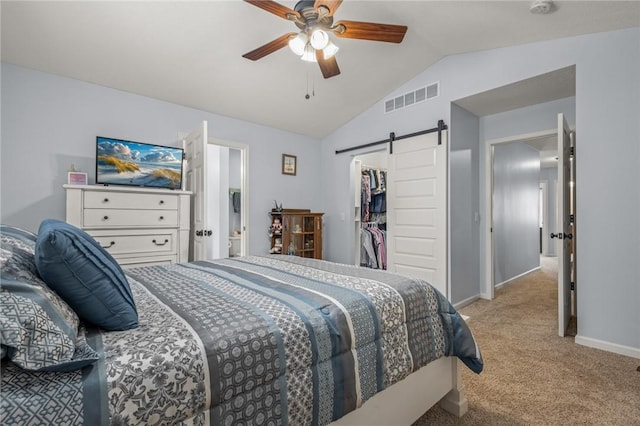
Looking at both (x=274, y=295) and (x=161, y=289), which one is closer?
(x=274, y=295)

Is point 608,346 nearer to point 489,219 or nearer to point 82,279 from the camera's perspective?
point 489,219

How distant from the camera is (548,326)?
9.73 feet

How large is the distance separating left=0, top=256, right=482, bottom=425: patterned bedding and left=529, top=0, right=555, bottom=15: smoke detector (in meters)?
2.39

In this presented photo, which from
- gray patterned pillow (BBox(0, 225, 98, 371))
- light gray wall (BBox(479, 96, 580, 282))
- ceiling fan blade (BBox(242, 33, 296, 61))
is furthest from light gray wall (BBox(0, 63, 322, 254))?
light gray wall (BBox(479, 96, 580, 282))

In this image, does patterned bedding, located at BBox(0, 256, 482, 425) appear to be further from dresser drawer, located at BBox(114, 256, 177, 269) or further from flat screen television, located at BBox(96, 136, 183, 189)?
flat screen television, located at BBox(96, 136, 183, 189)

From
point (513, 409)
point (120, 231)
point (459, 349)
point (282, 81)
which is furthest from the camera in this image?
point (282, 81)

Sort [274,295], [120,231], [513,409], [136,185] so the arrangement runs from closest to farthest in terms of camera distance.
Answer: [274,295]
[513,409]
[120,231]
[136,185]

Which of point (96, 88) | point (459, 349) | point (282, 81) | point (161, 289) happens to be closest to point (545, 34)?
point (282, 81)

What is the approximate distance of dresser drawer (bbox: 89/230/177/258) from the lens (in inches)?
103

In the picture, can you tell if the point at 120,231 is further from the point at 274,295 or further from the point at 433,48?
the point at 433,48

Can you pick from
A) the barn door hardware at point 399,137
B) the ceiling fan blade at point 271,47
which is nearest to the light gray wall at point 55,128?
the ceiling fan blade at point 271,47

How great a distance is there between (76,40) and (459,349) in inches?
141

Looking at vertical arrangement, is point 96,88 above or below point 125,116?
above

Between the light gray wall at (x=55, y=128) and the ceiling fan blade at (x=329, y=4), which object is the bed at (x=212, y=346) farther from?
the light gray wall at (x=55, y=128)
